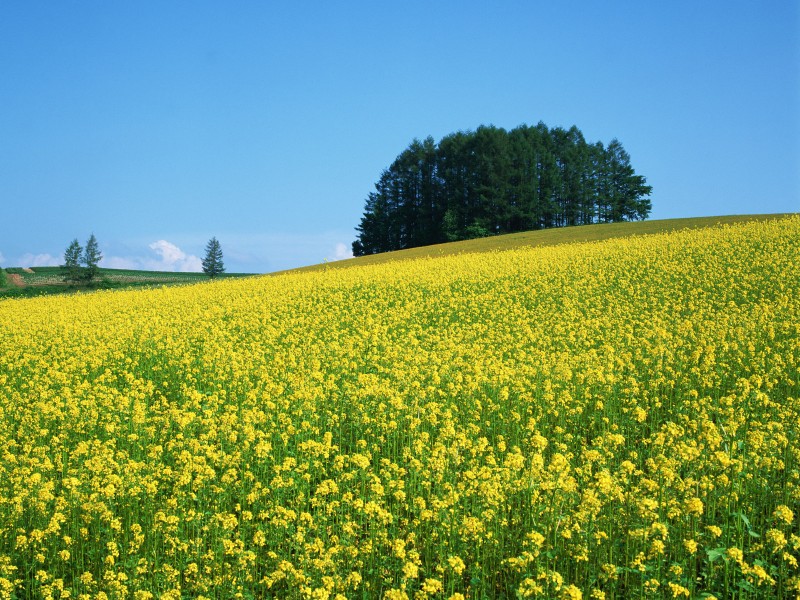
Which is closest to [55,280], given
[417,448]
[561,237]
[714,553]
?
[561,237]

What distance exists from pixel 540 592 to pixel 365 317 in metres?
14.9

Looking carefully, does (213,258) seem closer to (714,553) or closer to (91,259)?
(91,259)

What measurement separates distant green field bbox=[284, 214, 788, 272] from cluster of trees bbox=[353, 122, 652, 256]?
22.5 m

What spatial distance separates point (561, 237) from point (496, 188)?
1237 inches

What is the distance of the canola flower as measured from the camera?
597 centimetres

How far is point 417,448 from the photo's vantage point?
7.67 m

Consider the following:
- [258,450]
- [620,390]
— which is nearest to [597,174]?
[620,390]

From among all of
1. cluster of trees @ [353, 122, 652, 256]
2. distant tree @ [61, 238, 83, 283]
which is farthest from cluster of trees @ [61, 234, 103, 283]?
cluster of trees @ [353, 122, 652, 256]

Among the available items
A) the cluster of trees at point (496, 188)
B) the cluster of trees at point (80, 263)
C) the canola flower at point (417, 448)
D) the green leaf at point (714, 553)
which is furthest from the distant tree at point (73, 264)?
the green leaf at point (714, 553)

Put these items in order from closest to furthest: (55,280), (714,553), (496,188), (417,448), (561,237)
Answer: (714,553) < (417,448) < (561,237) < (496,188) < (55,280)

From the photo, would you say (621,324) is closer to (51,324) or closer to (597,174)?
(51,324)

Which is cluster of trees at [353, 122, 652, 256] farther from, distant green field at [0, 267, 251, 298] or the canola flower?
the canola flower

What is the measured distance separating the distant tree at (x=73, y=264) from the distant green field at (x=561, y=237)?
42947 millimetres

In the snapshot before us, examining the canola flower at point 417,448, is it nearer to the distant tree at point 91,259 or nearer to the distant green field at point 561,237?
the distant green field at point 561,237
